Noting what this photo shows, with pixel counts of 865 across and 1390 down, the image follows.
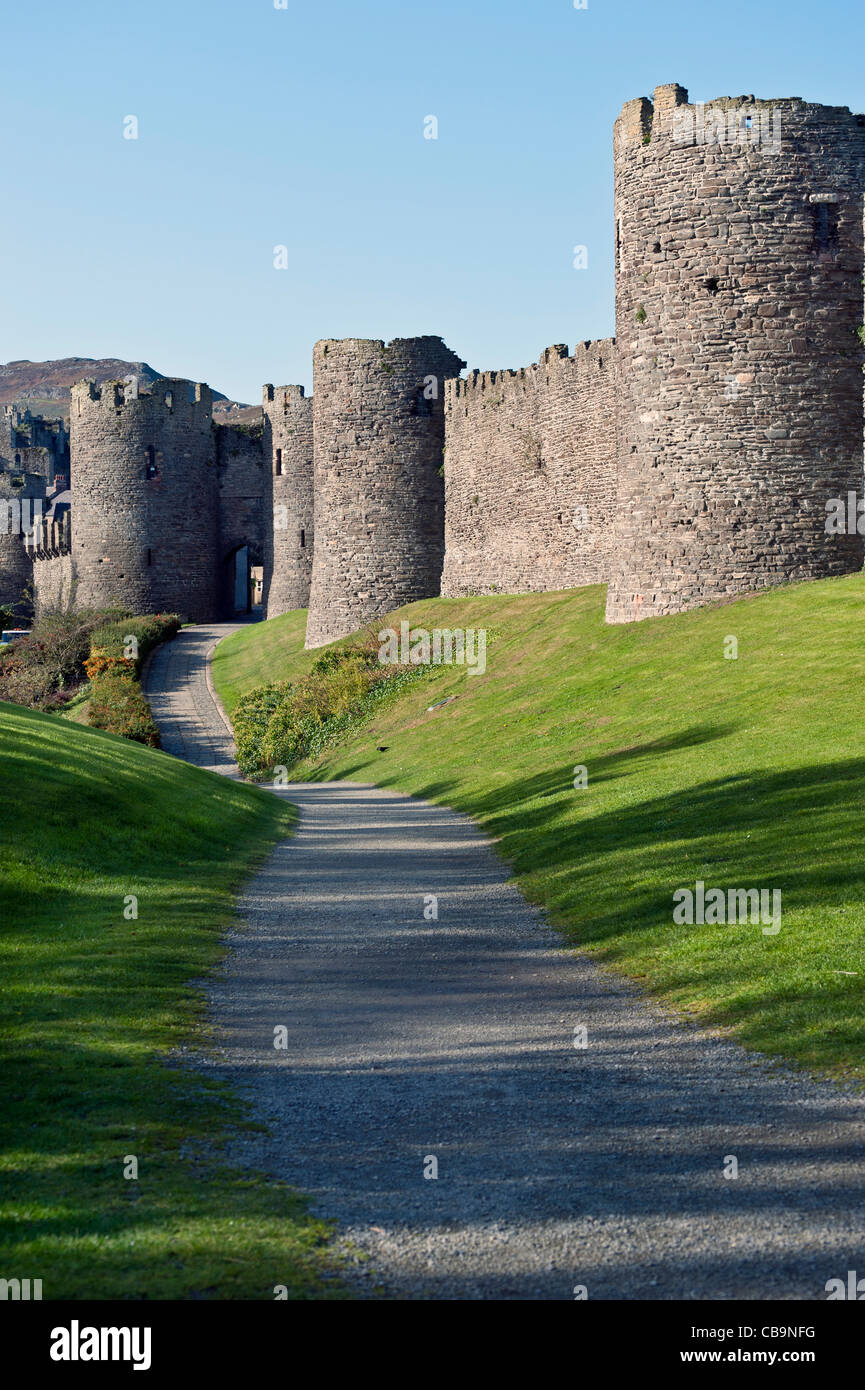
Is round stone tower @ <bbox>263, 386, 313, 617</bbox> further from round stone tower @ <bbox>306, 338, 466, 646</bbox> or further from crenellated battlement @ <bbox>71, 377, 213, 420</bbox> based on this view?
round stone tower @ <bbox>306, 338, 466, 646</bbox>

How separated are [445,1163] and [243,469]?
64.7 meters

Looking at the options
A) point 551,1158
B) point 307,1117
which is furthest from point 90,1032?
point 551,1158

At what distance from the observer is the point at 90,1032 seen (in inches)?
357

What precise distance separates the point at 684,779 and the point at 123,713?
23.1m

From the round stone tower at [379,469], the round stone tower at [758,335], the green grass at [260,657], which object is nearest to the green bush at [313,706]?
the green grass at [260,657]

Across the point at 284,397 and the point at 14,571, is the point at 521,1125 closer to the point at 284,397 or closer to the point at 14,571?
the point at 284,397

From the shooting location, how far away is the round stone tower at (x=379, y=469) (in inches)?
1919

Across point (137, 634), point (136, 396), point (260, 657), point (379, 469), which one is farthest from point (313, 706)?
point (136, 396)

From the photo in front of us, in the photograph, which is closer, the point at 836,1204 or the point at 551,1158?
the point at 836,1204

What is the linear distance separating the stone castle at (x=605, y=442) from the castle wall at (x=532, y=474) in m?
0.10

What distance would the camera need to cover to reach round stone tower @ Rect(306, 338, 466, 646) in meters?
48.8

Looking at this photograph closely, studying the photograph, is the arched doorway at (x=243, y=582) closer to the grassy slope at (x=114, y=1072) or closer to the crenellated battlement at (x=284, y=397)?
the crenellated battlement at (x=284, y=397)

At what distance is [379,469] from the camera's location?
49.0 metres

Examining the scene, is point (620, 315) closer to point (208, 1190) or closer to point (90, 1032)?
point (90, 1032)
